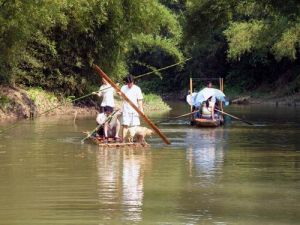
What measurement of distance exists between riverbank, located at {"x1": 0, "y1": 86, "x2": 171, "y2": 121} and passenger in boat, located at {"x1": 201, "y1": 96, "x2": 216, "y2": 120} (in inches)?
198

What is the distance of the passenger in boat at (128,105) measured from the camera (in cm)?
2052

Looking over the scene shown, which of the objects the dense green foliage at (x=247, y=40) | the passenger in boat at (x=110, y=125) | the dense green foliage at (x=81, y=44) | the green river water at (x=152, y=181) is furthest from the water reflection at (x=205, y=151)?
the dense green foliage at (x=81, y=44)

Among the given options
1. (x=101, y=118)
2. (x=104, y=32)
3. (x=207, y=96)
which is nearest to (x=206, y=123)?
(x=207, y=96)

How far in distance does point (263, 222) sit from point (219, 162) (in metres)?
6.74

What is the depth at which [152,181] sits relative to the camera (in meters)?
14.5

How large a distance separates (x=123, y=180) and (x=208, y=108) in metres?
15.4

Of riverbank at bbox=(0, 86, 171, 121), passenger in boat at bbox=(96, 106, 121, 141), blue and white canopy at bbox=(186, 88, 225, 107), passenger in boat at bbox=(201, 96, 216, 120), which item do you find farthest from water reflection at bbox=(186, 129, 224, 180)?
riverbank at bbox=(0, 86, 171, 121)

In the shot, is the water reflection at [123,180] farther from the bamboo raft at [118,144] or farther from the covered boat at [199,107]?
the covered boat at [199,107]

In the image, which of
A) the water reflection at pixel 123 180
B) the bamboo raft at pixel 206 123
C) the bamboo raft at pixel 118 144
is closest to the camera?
the water reflection at pixel 123 180

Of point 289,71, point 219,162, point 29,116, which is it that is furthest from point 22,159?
point 289,71

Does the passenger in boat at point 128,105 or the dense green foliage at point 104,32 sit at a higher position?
the dense green foliage at point 104,32

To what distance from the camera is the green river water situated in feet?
37.0

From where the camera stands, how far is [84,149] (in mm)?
20109

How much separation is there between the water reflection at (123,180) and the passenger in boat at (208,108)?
32.5 feet
